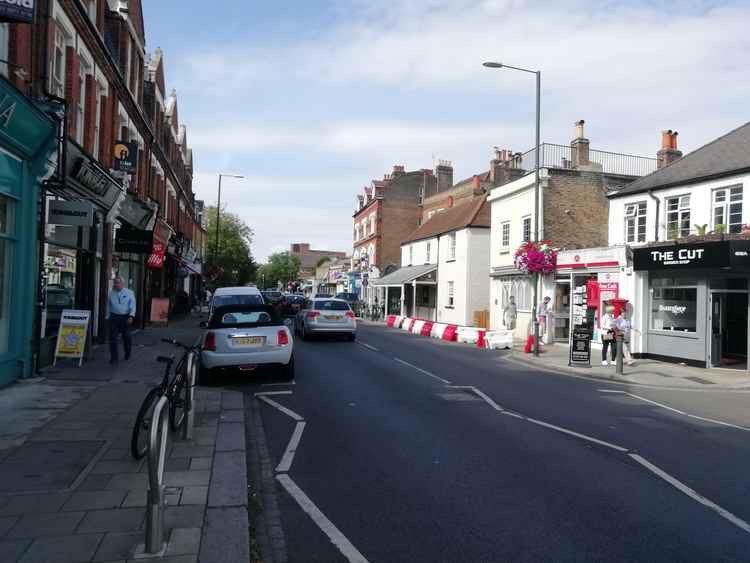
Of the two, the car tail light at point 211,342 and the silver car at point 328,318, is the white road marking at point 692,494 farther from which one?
the silver car at point 328,318

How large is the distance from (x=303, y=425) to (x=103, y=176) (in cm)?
971

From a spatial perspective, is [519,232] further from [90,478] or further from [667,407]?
[90,478]

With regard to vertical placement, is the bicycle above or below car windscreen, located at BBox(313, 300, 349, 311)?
below

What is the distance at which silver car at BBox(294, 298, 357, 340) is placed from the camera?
21.3m

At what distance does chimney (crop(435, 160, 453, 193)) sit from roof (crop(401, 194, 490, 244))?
11307mm

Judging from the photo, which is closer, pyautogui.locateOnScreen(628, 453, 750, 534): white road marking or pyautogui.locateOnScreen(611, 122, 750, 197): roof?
pyautogui.locateOnScreen(628, 453, 750, 534): white road marking

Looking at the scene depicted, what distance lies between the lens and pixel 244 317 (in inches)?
472

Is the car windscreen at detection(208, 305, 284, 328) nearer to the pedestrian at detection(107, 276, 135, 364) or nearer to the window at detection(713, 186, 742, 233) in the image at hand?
the pedestrian at detection(107, 276, 135, 364)

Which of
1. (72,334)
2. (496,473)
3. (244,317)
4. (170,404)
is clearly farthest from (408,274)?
(496,473)

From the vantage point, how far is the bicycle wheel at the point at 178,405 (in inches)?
274

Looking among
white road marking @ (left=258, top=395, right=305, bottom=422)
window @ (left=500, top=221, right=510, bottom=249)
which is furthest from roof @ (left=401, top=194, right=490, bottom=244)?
white road marking @ (left=258, top=395, right=305, bottom=422)

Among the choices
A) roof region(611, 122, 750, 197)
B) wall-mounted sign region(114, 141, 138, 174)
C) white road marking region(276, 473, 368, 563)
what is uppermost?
roof region(611, 122, 750, 197)

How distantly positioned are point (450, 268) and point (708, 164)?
1819 cm

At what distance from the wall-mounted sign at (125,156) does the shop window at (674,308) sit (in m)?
16.0
